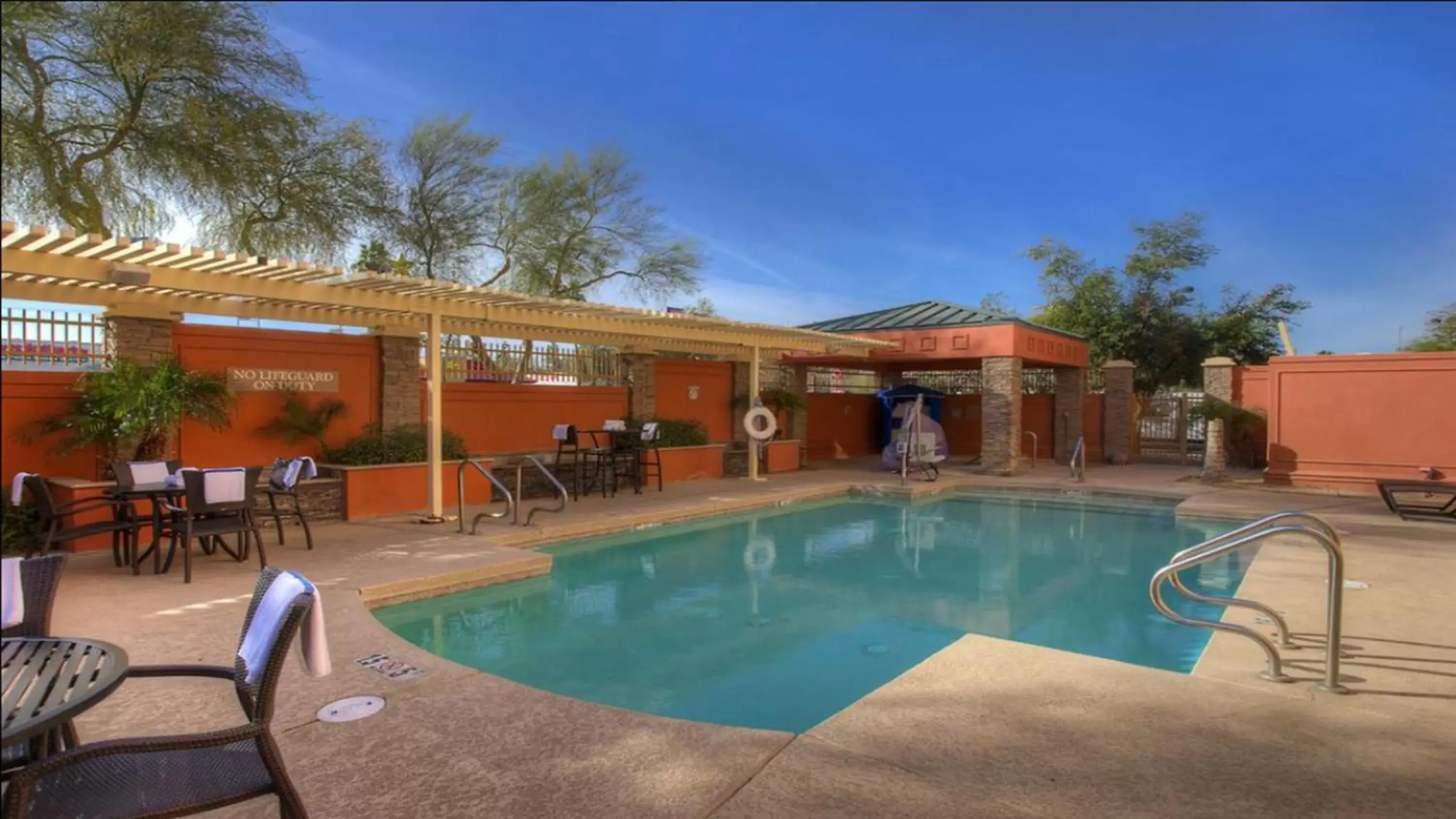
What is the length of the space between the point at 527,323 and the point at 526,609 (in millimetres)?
→ 4436

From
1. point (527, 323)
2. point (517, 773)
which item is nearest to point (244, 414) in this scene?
point (527, 323)

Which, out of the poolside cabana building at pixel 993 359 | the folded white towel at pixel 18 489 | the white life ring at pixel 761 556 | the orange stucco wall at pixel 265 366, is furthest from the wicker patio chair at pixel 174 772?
the poolside cabana building at pixel 993 359

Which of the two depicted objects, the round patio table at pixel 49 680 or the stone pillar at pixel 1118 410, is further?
the stone pillar at pixel 1118 410

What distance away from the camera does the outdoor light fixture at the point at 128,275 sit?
507 centimetres

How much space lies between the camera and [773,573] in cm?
787

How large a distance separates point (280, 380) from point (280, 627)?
814 cm

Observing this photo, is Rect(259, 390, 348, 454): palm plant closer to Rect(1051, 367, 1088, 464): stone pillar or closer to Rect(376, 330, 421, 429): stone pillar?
Rect(376, 330, 421, 429): stone pillar

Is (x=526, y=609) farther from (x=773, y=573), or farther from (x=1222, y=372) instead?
(x=1222, y=372)

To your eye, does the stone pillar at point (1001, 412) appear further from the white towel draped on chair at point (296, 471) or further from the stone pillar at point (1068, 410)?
the white towel draped on chair at point (296, 471)

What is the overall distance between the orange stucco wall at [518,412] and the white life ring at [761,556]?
4.43 metres

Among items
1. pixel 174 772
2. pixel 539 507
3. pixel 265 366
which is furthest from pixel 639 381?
pixel 174 772

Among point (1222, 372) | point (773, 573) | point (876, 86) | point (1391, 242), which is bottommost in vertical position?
point (773, 573)

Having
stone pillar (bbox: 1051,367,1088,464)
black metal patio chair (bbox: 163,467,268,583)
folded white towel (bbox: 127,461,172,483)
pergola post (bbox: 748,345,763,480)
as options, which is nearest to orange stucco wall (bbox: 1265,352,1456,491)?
stone pillar (bbox: 1051,367,1088,464)

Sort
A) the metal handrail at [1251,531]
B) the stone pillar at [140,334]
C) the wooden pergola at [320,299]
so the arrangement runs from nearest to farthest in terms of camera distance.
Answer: the metal handrail at [1251,531], the wooden pergola at [320,299], the stone pillar at [140,334]
